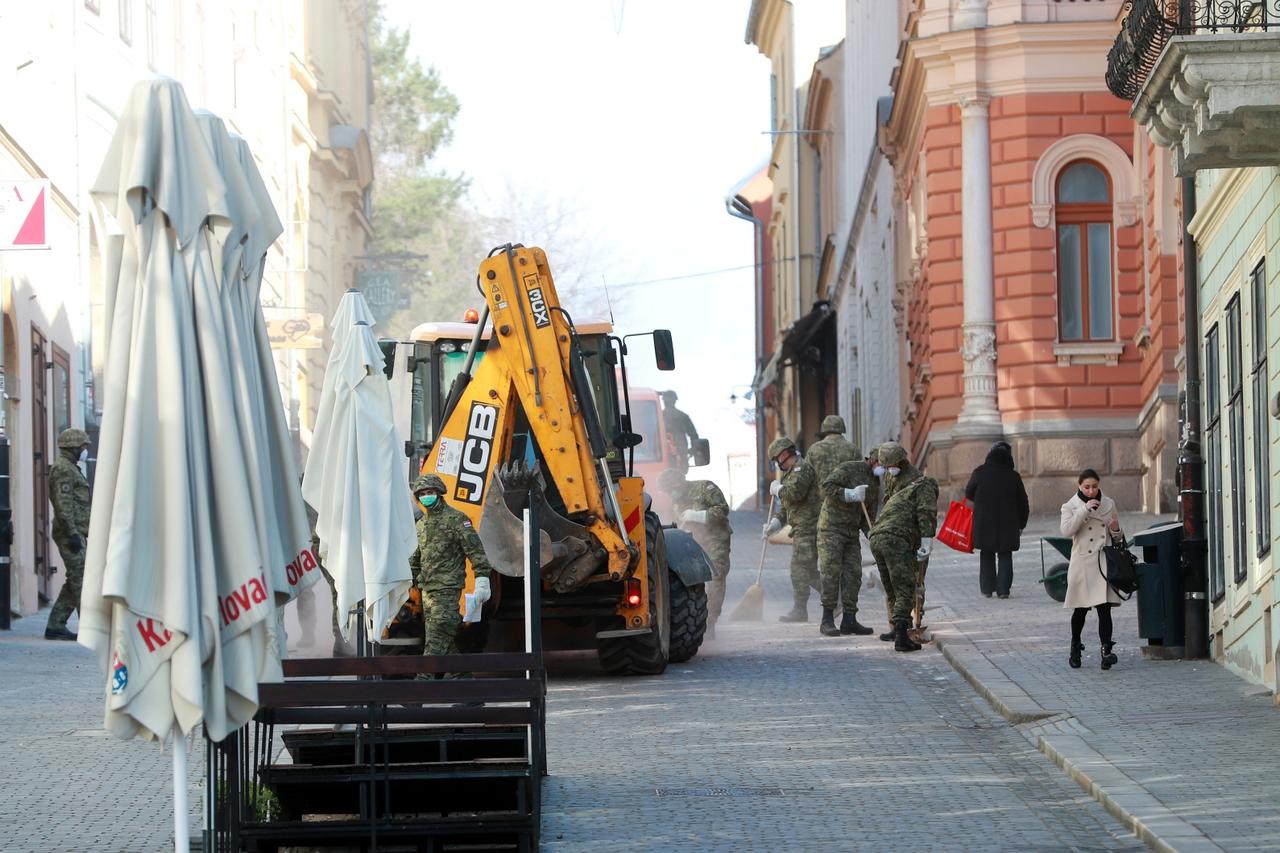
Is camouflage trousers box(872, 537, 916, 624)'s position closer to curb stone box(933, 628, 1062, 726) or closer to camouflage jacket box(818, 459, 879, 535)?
curb stone box(933, 628, 1062, 726)

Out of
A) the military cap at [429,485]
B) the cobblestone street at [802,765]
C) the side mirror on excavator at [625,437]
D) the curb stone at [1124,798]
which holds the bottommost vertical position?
the cobblestone street at [802,765]

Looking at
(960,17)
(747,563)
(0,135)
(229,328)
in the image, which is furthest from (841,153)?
(229,328)

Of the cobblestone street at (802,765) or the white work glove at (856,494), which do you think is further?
the white work glove at (856,494)

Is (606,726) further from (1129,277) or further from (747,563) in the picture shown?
(1129,277)

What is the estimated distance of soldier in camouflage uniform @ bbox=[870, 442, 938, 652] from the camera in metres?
18.6

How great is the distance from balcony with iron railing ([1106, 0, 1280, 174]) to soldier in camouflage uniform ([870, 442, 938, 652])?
4.94m

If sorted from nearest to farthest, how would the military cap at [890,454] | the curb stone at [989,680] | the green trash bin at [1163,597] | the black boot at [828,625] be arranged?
the curb stone at [989,680] < the green trash bin at [1163,597] < the military cap at [890,454] < the black boot at [828,625]

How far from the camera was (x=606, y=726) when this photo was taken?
14273 mm

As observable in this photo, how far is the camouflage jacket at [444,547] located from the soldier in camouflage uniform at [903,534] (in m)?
4.70

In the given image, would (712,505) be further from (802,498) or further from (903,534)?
(903,534)

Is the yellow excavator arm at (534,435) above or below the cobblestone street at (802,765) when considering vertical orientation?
above

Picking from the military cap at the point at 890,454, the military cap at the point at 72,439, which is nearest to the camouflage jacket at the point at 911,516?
the military cap at the point at 890,454

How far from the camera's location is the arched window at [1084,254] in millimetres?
32062

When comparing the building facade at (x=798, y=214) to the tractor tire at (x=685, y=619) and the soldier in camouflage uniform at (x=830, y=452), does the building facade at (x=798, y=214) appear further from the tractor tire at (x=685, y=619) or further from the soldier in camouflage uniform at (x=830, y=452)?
the tractor tire at (x=685, y=619)
